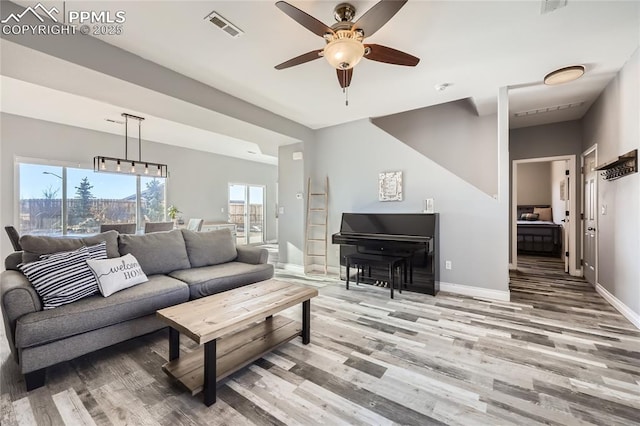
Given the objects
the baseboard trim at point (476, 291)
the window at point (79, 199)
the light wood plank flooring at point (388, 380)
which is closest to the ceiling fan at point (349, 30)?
the light wood plank flooring at point (388, 380)

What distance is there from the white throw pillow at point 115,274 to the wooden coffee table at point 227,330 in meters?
0.74

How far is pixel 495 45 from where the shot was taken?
261 cm

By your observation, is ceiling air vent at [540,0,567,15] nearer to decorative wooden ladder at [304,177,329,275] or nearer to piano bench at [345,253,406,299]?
piano bench at [345,253,406,299]

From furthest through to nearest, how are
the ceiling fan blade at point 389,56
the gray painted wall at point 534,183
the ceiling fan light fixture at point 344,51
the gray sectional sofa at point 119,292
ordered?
the gray painted wall at point 534,183
the ceiling fan blade at point 389,56
the ceiling fan light fixture at point 344,51
the gray sectional sofa at point 119,292

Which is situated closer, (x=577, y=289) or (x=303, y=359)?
(x=303, y=359)

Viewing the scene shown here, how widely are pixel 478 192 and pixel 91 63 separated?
15.1ft

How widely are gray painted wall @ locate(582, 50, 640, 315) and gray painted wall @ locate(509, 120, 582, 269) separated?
995mm

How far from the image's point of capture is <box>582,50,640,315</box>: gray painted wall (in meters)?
2.83

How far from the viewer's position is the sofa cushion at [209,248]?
3.44m

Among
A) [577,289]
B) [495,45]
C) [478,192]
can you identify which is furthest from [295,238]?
[577,289]

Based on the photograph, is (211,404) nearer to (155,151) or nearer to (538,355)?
(538,355)

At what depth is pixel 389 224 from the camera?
14.2 feet

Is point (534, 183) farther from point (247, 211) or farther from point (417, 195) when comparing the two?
point (247, 211)

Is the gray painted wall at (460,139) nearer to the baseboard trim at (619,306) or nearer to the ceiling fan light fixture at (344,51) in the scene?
the baseboard trim at (619,306)
